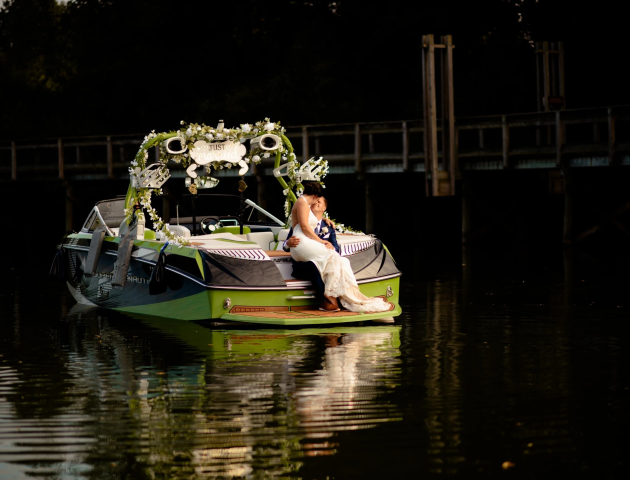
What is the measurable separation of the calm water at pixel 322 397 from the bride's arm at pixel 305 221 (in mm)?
980

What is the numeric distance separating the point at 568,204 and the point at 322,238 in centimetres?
1267

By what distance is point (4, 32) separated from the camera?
162ft

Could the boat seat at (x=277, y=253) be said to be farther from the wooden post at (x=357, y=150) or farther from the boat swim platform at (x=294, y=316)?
the wooden post at (x=357, y=150)

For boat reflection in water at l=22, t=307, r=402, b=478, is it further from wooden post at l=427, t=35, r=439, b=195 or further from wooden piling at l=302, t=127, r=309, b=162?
wooden piling at l=302, t=127, r=309, b=162

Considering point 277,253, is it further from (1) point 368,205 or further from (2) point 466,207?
(1) point 368,205

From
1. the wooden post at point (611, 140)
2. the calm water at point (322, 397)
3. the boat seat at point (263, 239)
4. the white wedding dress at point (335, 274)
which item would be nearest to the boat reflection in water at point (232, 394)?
the calm water at point (322, 397)

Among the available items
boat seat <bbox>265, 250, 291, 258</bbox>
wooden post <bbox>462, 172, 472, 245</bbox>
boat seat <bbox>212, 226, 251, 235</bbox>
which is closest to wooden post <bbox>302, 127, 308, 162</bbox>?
wooden post <bbox>462, 172, 472, 245</bbox>

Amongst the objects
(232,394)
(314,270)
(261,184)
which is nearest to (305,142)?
(261,184)

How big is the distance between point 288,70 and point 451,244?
35.6ft

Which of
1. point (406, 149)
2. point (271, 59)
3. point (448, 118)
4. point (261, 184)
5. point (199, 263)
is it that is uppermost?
point (271, 59)

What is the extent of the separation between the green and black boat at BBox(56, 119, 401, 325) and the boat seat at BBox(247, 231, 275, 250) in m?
0.01

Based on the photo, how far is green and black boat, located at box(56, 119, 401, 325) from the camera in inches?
485

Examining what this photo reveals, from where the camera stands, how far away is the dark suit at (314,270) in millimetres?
12600

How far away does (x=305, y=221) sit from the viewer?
504 inches
